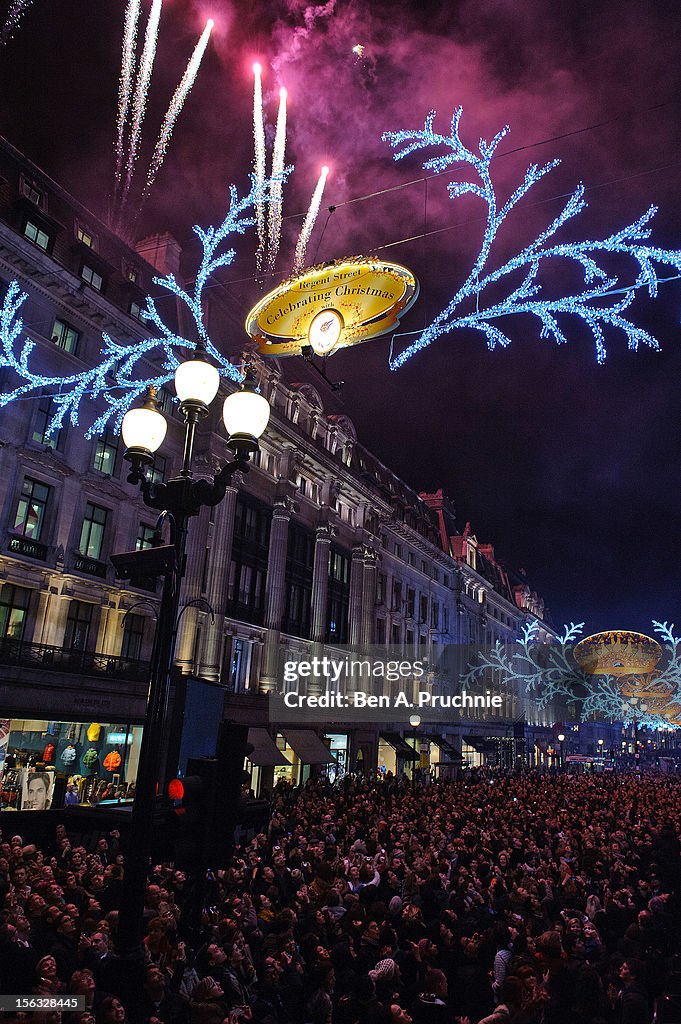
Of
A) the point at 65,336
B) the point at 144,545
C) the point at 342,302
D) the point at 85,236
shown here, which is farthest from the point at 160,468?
the point at 342,302

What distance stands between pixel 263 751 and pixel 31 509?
1677 centimetres

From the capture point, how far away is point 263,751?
33.4 meters

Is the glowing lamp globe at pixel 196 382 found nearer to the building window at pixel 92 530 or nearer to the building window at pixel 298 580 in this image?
the building window at pixel 92 530

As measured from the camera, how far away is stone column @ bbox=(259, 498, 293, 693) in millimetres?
37688

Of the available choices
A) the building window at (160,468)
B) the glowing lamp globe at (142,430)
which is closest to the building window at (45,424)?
the building window at (160,468)

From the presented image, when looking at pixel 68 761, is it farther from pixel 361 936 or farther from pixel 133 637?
pixel 361 936

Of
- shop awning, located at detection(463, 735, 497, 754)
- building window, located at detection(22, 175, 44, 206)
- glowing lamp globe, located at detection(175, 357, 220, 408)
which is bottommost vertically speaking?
shop awning, located at detection(463, 735, 497, 754)

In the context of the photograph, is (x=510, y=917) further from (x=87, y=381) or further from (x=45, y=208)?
(x=45, y=208)

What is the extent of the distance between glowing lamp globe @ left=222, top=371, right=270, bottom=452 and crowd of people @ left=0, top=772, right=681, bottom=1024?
4631mm

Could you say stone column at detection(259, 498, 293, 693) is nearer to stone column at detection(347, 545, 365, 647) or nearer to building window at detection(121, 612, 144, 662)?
stone column at detection(347, 545, 365, 647)

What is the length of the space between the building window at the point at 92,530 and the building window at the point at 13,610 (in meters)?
3.18

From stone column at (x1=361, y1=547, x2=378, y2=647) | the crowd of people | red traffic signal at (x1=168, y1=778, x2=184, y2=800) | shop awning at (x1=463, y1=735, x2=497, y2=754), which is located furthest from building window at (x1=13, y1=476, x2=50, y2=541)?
shop awning at (x1=463, y1=735, x2=497, y2=754)

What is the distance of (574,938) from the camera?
922cm

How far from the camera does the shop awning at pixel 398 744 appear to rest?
150 ft
